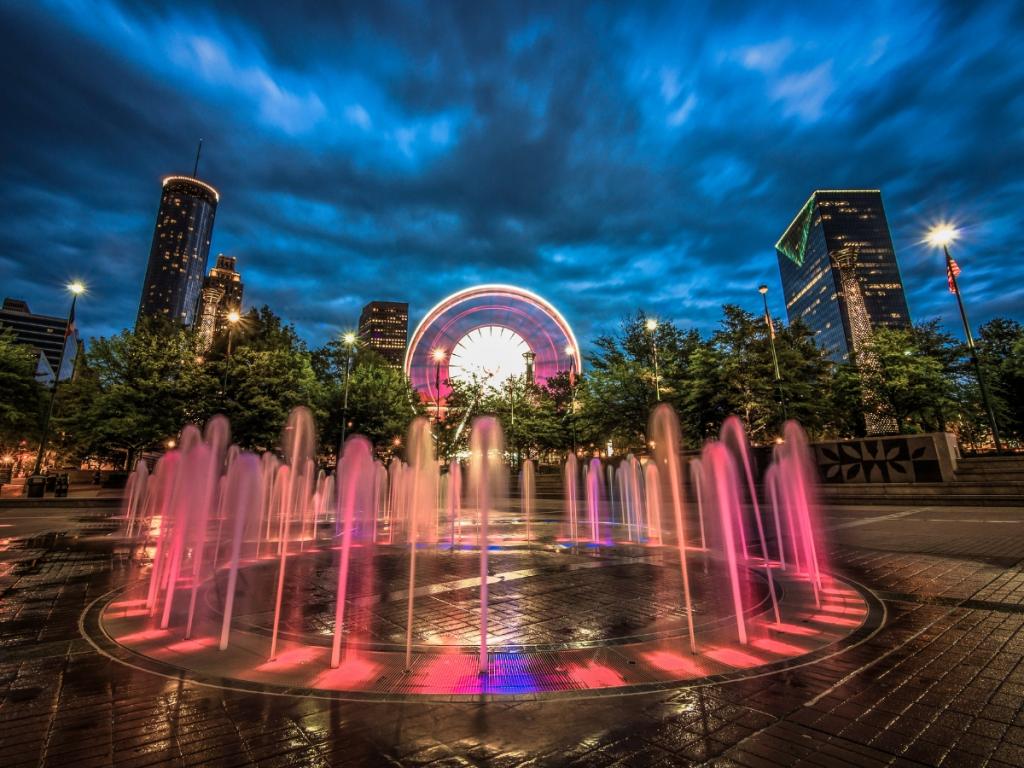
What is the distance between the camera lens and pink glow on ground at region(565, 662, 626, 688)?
3.56 m

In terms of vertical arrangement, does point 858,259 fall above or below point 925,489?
above

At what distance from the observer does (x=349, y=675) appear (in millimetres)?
3752

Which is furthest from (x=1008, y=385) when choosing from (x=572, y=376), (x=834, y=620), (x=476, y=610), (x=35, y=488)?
(x=35, y=488)

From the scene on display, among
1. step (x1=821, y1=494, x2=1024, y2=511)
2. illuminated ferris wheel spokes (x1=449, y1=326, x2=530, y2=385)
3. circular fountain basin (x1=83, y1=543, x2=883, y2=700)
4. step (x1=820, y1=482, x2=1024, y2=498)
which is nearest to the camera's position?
circular fountain basin (x1=83, y1=543, x2=883, y2=700)

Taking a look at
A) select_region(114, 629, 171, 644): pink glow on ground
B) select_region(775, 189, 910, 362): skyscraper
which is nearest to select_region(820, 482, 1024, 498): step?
select_region(114, 629, 171, 644): pink glow on ground

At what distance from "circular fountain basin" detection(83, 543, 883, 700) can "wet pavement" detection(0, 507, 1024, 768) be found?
0.71 feet

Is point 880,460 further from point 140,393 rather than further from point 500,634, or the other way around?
point 140,393

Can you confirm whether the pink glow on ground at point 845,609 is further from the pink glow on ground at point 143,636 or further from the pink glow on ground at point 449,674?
the pink glow on ground at point 143,636

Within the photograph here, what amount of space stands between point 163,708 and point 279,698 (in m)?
0.75

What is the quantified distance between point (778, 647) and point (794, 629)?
2.28ft

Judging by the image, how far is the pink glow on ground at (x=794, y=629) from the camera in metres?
4.67

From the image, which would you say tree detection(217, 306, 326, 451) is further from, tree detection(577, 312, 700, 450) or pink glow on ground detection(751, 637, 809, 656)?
pink glow on ground detection(751, 637, 809, 656)

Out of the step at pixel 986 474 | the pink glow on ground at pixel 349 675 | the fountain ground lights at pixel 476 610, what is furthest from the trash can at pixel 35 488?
the step at pixel 986 474

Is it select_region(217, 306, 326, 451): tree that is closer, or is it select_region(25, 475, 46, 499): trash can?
select_region(25, 475, 46, 499): trash can
